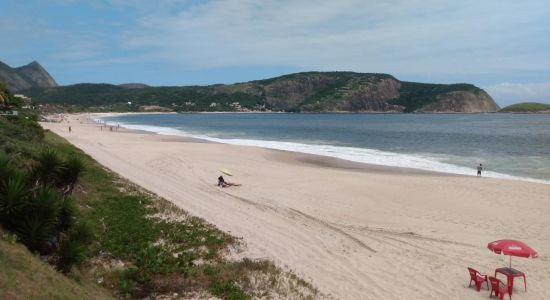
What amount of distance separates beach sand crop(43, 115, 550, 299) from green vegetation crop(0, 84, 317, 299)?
4.03 feet

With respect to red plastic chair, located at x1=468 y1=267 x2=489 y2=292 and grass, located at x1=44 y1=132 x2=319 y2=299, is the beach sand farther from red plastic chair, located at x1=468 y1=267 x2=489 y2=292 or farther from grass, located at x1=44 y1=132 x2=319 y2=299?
grass, located at x1=44 y1=132 x2=319 y2=299

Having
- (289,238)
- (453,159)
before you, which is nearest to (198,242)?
(289,238)

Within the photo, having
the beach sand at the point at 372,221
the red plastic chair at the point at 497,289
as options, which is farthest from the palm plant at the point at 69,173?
the red plastic chair at the point at 497,289

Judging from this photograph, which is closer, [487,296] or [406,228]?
[487,296]

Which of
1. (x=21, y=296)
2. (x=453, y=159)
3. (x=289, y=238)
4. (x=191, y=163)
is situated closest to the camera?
(x=21, y=296)

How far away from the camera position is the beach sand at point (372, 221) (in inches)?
431

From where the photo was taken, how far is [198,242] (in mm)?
11844

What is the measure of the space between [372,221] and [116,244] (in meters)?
9.16

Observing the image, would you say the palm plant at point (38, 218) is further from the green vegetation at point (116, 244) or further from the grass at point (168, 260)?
the grass at point (168, 260)

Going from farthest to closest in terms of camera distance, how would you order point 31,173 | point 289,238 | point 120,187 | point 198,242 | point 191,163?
point 191,163, point 120,187, point 289,238, point 198,242, point 31,173

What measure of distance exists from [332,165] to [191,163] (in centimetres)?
990

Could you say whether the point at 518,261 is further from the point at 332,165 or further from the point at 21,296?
the point at 332,165

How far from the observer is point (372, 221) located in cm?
1678

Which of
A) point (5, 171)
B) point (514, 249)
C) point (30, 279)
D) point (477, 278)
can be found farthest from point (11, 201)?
point (514, 249)
